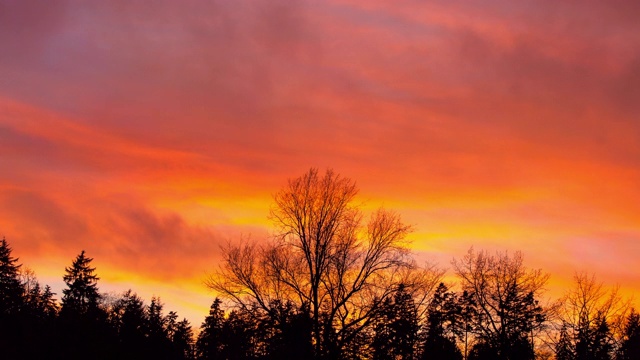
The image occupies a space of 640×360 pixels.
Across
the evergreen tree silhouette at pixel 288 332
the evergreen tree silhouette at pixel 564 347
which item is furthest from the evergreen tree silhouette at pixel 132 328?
the evergreen tree silhouette at pixel 564 347

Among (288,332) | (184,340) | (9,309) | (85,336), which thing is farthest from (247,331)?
(184,340)

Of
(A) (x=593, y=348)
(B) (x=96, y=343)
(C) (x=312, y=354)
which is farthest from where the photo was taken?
(B) (x=96, y=343)

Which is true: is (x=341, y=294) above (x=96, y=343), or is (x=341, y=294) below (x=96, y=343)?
above

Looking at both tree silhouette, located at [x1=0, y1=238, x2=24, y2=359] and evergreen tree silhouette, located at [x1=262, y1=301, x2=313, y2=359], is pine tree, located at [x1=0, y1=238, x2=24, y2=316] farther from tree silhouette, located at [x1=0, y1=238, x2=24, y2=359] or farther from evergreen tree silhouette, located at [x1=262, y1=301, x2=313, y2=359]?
evergreen tree silhouette, located at [x1=262, y1=301, x2=313, y2=359]

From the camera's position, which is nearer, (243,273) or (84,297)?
(243,273)

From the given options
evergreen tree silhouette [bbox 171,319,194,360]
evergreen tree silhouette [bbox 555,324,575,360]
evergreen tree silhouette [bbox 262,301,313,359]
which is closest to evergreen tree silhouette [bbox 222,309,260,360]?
evergreen tree silhouette [bbox 262,301,313,359]

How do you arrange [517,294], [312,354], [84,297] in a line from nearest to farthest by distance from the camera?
[312,354]
[517,294]
[84,297]

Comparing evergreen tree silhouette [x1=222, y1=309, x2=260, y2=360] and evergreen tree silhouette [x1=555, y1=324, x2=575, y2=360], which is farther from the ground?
evergreen tree silhouette [x1=555, y1=324, x2=575, y2=360]

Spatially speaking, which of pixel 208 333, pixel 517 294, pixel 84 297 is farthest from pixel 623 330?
pixel 84 297

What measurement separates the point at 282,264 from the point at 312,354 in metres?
6.47

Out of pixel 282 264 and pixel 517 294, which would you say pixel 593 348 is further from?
pixel 282 264

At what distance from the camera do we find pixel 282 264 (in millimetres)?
46562

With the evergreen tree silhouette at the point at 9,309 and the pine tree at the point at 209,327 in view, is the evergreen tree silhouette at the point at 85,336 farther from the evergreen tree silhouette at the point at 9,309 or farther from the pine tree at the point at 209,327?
the pine tree at the point at 209,327

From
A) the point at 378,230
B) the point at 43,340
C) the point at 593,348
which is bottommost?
the point at 43,340
